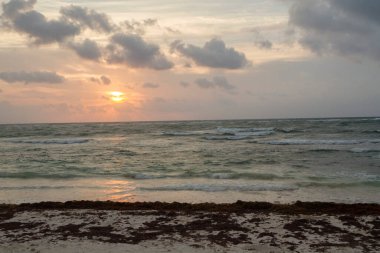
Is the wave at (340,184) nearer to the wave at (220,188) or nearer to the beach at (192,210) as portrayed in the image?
A: the beach at (192,210)

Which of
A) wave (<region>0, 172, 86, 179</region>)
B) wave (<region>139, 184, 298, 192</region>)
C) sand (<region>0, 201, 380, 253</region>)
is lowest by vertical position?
wave (<region>139, 184, 298, 192</region>)

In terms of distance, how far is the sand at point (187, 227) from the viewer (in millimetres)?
6340

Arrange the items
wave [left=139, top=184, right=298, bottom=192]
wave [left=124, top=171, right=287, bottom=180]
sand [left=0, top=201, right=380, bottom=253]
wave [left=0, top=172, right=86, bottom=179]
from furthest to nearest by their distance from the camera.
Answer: wave [left=0, top=172, right=86, bottom=179] < wave [left=124, top=171, right=287, bottom=180] < wave [left=139, top=184, right=298, bottom=192] < sand [left=0, top=201, right=380, bottom=253]

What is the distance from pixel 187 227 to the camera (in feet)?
24.5

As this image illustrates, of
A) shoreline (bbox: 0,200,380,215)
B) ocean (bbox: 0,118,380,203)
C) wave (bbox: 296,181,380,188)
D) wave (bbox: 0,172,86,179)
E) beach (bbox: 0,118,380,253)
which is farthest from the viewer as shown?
wave (bbox: 0,172,86,179)

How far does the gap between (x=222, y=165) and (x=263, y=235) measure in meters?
11.2

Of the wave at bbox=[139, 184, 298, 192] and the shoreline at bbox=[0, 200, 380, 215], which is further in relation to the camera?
the wave at bbox=[139, 184, 298, 192]

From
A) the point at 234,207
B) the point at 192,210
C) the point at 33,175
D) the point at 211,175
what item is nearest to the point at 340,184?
the point at 211,175

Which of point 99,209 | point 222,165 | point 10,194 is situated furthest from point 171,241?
point 222,165

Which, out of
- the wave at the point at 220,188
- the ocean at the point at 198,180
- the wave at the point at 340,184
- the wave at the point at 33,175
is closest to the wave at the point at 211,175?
the ocean at the point at 198,180

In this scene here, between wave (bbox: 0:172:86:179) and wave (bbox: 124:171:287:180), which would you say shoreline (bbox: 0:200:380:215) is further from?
wave (bbox: 0:172:86:179)

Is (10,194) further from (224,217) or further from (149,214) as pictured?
(224,217)

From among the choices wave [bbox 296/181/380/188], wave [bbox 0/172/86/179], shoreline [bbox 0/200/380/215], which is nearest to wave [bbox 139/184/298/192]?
wave [bbox 296/181/380/188]

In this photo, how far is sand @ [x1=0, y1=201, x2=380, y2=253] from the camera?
6.34 metres
